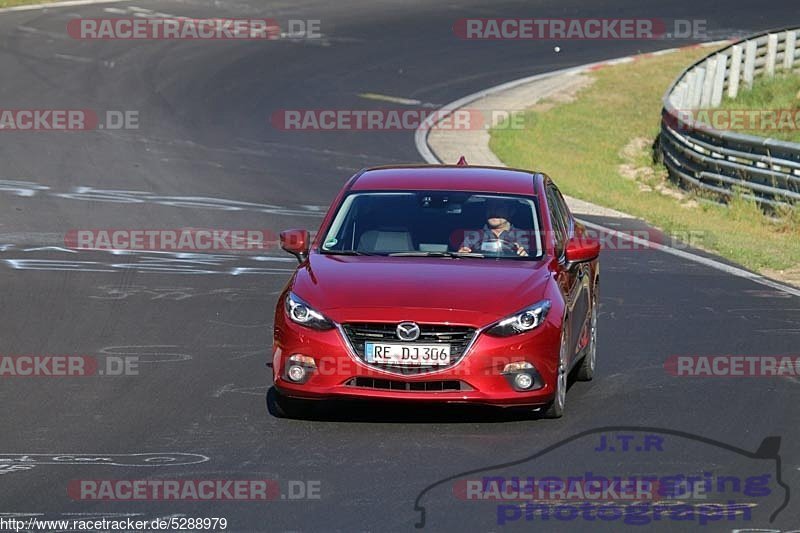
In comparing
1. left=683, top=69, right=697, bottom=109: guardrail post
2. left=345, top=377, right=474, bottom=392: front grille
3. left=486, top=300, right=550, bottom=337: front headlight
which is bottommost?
left=683, top=69, right=697, bottom=109: guardrail post

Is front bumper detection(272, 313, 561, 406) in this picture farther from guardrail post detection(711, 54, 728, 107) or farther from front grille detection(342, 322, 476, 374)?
guardrail post detection(711, 54, 728, 107)

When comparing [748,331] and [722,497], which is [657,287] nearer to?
[748,331]

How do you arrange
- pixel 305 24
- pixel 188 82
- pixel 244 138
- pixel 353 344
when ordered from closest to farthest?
pixel 353 344 → pixel 244 138 → pixel 188 82 → pixel 305 24

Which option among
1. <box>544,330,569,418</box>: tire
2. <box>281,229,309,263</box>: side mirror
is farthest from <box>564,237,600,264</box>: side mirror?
<box>281,229,309,263</box>: side mirror

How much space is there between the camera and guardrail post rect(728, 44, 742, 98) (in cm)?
3378

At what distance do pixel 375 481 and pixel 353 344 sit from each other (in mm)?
1442

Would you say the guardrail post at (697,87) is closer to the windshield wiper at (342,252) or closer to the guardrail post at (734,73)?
the guardrail post at (734,73)

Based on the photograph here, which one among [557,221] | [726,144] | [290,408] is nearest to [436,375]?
[290,408]

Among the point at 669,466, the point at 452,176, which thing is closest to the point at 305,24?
the point at 452,176

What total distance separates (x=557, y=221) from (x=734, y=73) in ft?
76.8

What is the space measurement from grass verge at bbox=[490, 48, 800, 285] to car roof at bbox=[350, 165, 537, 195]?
6.00 m

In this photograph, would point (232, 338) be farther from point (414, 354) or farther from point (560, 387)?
point (560, 387)

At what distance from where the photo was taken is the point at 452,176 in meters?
11.7

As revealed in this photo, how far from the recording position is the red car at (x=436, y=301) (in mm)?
9812
